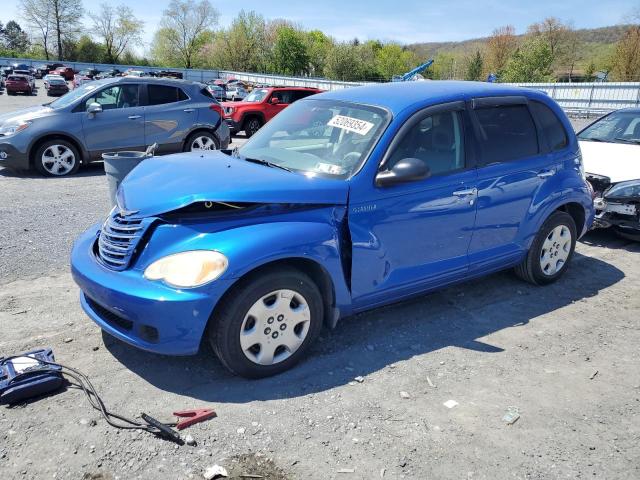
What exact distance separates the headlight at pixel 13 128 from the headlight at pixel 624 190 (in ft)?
29.9

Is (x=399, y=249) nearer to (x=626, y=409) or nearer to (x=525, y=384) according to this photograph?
(x=525, y=384)

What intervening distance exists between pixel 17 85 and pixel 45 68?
114 feet

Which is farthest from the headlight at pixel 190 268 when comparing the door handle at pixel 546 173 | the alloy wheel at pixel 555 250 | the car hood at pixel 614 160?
the car hood at pixel 614 160

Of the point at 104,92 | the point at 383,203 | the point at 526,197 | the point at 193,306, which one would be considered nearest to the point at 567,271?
the point at 526,197

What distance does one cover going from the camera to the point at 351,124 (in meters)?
3.98

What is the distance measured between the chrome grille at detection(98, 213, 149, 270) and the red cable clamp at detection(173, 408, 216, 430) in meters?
0.95

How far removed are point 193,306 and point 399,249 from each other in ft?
5.02

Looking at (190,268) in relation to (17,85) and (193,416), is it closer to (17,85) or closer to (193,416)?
(193,416)

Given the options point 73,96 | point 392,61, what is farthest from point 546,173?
point 392,61

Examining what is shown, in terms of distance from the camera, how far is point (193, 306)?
3.00 meters

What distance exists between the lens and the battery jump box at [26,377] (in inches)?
120

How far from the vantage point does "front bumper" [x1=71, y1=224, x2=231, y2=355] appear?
9.83 feet

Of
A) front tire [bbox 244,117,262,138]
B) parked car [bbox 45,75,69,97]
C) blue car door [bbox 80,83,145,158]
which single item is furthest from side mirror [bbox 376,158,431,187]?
parked car [bbox 45,75,69,97]

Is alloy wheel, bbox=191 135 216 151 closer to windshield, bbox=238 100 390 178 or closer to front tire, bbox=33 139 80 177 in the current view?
front tire, bbox=33 139 80 177
